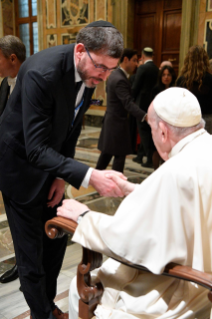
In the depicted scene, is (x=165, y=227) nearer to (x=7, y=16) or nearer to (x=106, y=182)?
(x=106, y=182)

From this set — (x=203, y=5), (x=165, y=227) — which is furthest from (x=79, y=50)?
(x=203, y=5)

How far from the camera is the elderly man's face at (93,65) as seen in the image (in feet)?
5.89

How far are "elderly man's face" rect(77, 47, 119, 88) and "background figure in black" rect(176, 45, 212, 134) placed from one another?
274 centimetres

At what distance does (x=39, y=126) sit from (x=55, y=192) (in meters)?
0.55

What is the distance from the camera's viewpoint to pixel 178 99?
1594 millimetres

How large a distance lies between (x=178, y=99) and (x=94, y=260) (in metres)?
0.81

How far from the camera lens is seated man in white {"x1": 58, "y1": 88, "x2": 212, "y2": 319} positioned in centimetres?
140

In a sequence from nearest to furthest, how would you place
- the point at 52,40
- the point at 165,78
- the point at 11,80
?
the point at 11,80 → the point at 165,78 → the point at 52,40

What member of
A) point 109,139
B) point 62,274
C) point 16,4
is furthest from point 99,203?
point 16,4

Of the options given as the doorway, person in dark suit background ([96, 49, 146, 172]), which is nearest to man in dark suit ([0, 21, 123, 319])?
person in dark suit background ([96, 49, 146, 172])

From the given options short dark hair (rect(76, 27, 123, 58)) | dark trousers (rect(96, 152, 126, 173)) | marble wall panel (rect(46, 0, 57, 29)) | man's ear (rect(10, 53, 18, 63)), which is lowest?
dark trousers (rect(96, 152, 126, 173))

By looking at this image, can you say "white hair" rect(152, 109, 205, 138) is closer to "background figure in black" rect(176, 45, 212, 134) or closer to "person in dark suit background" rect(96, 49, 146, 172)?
"background figure in black" rect(176, 45, 212, 134)

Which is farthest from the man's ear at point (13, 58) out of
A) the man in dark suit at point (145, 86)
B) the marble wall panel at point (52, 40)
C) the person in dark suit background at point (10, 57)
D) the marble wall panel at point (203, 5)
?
the marble wall panel at point (52, 40)

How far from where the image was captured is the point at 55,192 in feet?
7.07
